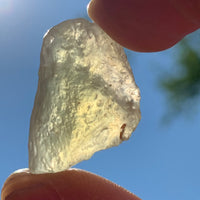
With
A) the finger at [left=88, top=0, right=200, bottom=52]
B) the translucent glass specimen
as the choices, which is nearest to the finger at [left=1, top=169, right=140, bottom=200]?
the translucent glass specimen

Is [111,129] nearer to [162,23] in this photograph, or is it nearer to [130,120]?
[130,120]

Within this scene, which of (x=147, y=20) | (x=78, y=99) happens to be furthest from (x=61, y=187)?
(x=147, y=20)

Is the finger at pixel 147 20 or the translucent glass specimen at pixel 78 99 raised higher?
the finger at pixel 147 20

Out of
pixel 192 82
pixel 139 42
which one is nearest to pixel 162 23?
pixel 139 42

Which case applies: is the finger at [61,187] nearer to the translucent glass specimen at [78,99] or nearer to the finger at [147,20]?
the translucent glass specimen at [78,99]

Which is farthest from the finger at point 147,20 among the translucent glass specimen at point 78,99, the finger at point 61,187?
the finger at point 61,187

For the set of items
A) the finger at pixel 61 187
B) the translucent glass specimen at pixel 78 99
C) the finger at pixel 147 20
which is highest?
the finger at pixel 147 20

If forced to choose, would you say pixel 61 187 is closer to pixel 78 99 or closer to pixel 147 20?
pixel 78 99

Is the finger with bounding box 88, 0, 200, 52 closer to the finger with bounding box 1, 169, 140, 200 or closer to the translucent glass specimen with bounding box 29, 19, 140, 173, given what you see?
the translucent glass specimen with bounding box 29, 19, 140, 173
